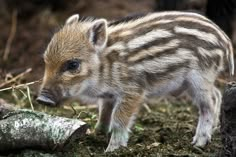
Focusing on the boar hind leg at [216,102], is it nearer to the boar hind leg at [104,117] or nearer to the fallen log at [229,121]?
the boar hind leg at [104,117]

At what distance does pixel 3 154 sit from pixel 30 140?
0.63 ft

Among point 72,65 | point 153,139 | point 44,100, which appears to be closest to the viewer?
point 44,100

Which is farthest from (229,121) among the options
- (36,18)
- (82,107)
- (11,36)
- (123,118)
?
(36,18)

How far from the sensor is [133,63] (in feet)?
15.4

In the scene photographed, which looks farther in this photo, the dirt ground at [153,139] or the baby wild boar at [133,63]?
the baby wild boar at [133,63]

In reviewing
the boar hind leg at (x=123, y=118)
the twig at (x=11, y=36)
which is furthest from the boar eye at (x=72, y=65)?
the twig at (x=11, y=36)

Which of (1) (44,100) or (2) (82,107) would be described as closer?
(1) (44,100)

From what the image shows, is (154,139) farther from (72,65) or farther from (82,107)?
(82,107)

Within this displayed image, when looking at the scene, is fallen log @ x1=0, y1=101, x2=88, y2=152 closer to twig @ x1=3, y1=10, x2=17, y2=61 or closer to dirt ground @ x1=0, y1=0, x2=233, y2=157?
dirt ground @ x1=0, y1=0, x2=233, y2=157

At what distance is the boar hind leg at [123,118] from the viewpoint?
4574 mm

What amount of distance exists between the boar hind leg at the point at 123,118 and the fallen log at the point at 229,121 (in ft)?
2.90

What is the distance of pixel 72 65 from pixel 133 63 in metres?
0.43

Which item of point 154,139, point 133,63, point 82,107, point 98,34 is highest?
point 98,34

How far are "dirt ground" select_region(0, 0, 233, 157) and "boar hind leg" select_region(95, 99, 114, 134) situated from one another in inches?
3.4
